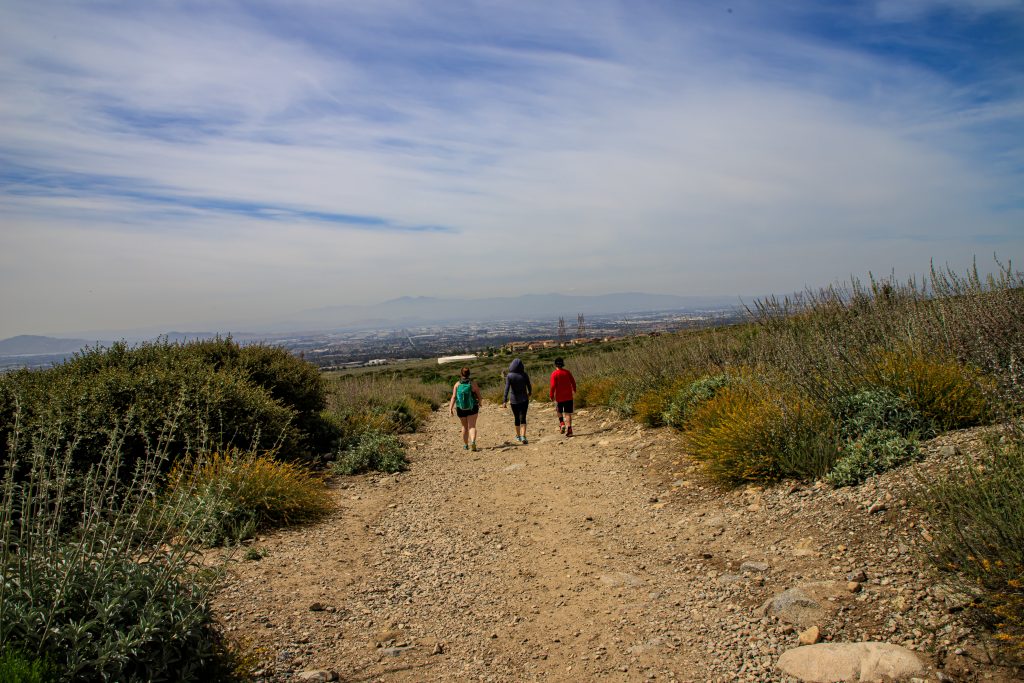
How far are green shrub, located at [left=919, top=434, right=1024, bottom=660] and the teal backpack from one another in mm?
9191

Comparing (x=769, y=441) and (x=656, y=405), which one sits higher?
(x=769, y=441)

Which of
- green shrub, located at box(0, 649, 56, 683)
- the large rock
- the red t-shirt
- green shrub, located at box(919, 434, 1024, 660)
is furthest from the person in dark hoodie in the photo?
green shrub, located at box(0, 649, 56, 683)

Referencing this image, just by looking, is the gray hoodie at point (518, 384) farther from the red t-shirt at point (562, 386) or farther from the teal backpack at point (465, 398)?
the teal backpack at point (465, 398)

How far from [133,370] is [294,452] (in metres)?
2.79

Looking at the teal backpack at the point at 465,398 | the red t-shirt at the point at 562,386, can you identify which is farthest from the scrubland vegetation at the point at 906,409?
the teal backpack at the point at 465,398

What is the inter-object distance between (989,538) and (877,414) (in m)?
2.85

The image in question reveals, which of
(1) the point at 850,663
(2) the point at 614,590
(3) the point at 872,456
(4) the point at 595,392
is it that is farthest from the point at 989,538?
(4) the point at 595,392

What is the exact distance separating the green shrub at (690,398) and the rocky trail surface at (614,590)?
2096mm

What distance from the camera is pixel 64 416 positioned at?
6879 mm

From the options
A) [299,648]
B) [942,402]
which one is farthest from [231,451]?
[942,402]

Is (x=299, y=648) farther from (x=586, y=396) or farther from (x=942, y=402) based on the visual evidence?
(x=586, y=396)

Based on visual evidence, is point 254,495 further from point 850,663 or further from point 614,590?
point 850,663

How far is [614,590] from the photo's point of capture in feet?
17.0

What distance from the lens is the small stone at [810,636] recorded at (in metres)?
3.85
